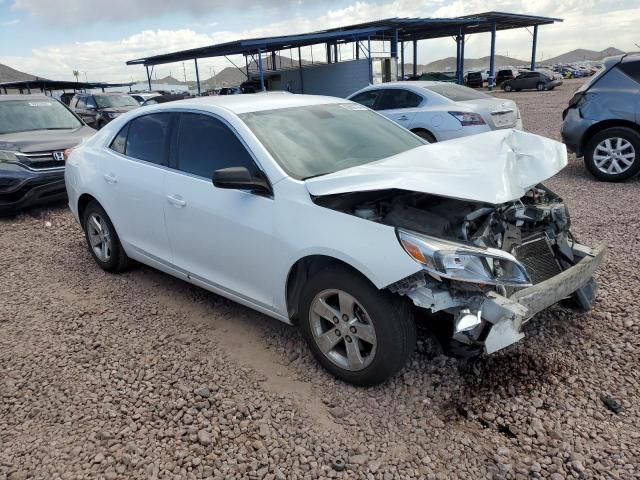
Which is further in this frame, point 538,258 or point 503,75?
point 503,75

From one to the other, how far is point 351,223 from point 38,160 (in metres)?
6.30

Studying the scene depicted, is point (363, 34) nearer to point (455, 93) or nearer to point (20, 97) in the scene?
point (455, 93)

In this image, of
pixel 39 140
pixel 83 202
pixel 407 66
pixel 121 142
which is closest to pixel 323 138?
pixel 121 142

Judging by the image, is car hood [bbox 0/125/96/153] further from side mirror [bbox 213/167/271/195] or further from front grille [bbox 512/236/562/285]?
front grille [bbox 512/236/562/285]

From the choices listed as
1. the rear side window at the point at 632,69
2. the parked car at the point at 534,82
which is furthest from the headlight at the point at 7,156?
the parked car at the point at 534,82

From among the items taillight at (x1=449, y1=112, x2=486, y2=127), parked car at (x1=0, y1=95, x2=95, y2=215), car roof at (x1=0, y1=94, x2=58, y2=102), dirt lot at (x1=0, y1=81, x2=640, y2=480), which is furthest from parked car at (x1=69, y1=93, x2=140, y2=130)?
dirt lot at (x1=0, y1=81, x2=640, y2=480)

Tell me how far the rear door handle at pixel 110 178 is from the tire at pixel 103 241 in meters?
0.37

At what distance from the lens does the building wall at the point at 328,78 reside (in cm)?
2695

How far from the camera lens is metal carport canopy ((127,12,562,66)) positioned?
81.0 ft

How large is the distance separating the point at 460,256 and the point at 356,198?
2.38 ft

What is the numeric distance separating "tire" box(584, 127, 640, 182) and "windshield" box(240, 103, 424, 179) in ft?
15.6

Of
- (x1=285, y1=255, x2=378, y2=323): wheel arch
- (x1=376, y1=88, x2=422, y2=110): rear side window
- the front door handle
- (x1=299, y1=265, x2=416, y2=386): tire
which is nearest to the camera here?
(x1=299, y1=265, x2=416, y2=386): tire

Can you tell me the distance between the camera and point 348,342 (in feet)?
9.59

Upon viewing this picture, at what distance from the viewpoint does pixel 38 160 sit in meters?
7.30
